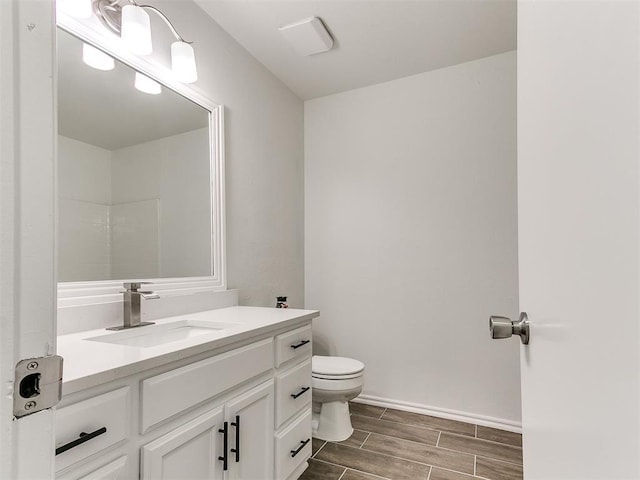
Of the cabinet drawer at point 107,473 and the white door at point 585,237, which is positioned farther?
the cabinet drawer at point 107,473

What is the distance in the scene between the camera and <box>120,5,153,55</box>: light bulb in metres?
1.32

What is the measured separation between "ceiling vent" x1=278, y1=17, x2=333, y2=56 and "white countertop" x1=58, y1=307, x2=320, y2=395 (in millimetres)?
1621

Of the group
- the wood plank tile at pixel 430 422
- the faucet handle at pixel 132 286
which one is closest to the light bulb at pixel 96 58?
the faucet handle at pixel 132 286

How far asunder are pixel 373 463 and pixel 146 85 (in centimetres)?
219

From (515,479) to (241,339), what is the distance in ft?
5.10

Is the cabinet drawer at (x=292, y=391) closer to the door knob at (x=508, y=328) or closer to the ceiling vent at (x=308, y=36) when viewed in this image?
the door knob at (x=508, y=328)

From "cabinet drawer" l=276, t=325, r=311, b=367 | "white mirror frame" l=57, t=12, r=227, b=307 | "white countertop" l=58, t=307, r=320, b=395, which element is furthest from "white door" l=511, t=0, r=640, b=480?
"white mirror frame" l=57, t=12, r=227, b=307

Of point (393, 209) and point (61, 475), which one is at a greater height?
point (393, 209)

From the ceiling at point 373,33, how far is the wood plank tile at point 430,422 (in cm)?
243

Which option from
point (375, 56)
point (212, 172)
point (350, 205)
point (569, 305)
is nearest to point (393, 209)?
point (350, 205)

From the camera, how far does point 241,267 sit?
210 cm

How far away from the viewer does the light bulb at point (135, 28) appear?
1315 mm

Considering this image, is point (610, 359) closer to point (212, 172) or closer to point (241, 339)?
point (241, 339)

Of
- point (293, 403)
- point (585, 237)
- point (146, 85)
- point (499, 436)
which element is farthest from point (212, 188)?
point (499, 436)
